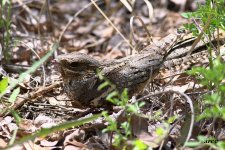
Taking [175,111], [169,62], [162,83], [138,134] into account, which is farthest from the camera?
[162,83]

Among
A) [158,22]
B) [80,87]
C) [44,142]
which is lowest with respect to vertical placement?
[44,142]

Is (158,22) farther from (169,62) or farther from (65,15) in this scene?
(169,62)

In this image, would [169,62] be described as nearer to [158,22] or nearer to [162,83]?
[162,83]

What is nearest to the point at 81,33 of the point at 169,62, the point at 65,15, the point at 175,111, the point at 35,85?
the point at 65,15

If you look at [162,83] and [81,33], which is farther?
[81,33]

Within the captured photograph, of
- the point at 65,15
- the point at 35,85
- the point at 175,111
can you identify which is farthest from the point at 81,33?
the point at 175,111

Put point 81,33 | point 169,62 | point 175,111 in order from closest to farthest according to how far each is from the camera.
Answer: point 175,111
point 169,62
point 81,33

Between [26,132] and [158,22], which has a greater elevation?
[158,22]

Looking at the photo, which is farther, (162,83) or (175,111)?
(162,83)

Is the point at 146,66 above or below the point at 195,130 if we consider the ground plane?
above
